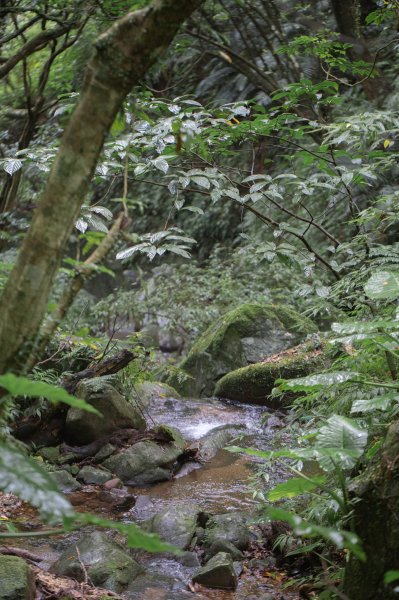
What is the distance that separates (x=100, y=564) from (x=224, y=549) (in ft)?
2.21

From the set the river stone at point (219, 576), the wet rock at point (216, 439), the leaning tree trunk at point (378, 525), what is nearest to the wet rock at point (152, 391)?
the wet rock at point (216, 439)

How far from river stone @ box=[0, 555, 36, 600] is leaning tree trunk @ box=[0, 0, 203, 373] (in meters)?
1.38

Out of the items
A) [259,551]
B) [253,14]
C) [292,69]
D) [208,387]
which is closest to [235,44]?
[253,14]

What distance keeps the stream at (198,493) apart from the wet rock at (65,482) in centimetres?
8

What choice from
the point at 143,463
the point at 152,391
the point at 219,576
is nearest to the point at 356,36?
the point at 152,391

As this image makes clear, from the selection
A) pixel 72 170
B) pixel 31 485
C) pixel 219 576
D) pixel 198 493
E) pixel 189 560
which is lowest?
pixel 198 493

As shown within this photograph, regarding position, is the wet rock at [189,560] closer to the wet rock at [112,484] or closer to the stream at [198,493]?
the stream at [198,493]

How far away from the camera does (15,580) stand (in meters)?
2.10

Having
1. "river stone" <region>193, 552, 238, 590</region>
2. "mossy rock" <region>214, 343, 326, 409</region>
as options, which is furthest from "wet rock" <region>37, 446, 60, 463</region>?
"mossy rock" <region>214, 343, 326, 409</region>

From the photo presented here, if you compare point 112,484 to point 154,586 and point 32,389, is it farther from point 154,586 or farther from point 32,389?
point 32,389

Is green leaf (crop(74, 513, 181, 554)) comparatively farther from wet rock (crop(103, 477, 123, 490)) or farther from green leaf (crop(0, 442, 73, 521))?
wet rock (crop(103, 477, 123, 490))

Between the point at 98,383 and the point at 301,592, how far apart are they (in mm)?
2514

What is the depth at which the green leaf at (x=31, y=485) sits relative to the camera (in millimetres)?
962

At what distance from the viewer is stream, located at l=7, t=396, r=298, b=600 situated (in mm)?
2646
